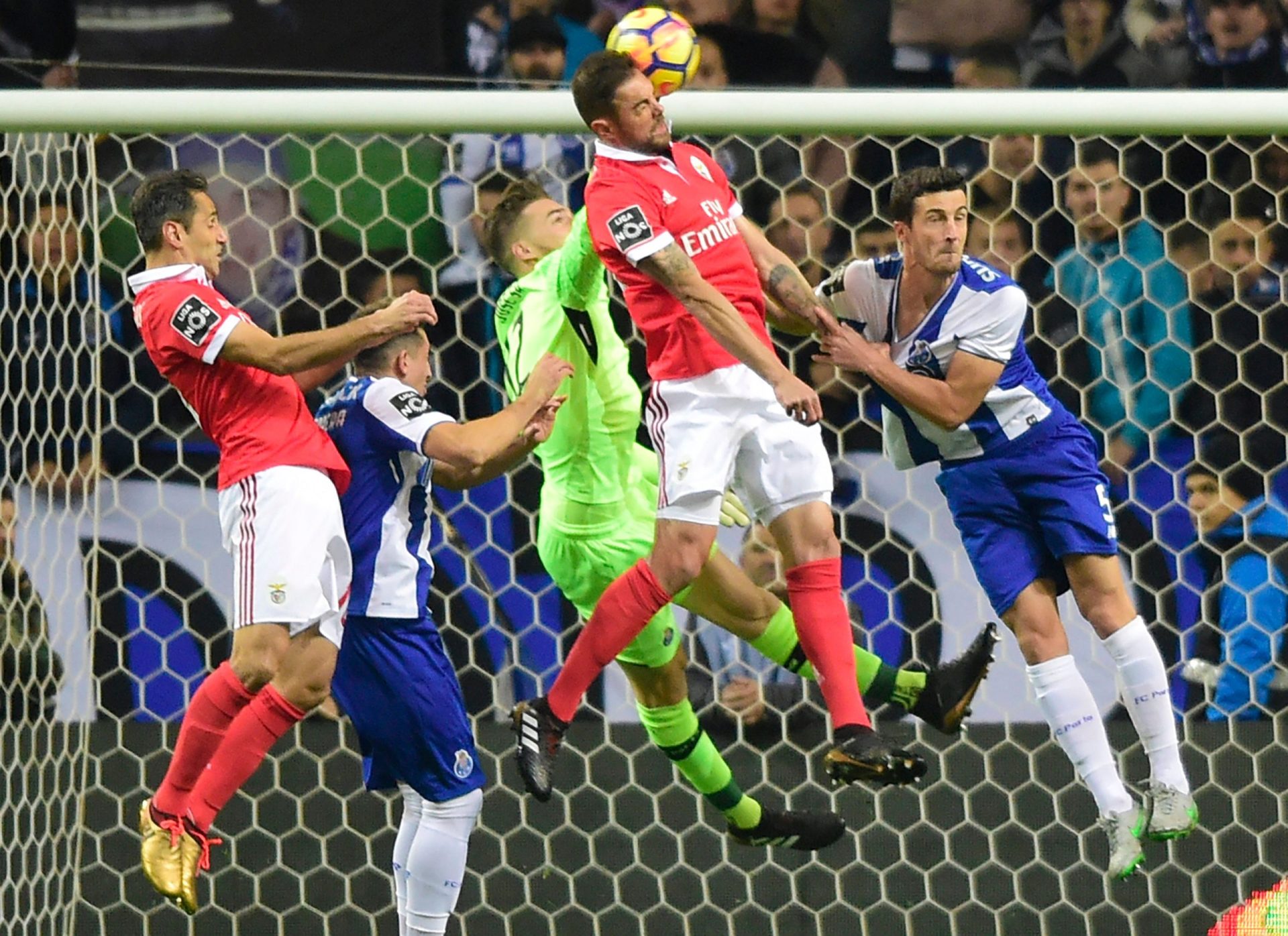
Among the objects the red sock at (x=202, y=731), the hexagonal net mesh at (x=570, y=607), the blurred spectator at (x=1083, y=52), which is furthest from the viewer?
the blurred spectator at (x=1083, y=52)

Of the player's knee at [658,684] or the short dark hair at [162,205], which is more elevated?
the short dark hair at [162,205]

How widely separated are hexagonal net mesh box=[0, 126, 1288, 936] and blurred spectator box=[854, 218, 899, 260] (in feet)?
0.04

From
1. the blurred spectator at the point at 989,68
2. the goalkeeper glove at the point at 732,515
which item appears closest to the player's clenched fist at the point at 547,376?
the goalkeeper glove at the point at 732,515

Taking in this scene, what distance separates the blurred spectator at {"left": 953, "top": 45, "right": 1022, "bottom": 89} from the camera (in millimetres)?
6008

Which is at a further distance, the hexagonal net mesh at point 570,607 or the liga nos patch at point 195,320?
the hexagonal net mesh at point 570,607

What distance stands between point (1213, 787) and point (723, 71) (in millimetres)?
2654

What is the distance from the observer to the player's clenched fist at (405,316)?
386 centimetres

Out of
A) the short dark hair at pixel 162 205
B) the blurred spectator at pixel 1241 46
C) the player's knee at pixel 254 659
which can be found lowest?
the player's knee at pixel 254 659

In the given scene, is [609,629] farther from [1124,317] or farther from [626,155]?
[1124,317]

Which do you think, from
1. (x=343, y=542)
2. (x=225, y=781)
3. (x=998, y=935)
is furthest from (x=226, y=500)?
(x=998, y=935)

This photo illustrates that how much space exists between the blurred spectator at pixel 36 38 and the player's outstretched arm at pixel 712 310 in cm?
314

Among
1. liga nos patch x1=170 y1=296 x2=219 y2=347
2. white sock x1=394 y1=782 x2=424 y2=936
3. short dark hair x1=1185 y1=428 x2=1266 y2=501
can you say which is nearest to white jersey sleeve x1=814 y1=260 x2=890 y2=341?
liga nos patch x1=170 y1=296 x2=219 y2=347

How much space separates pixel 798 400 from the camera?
12.2ft

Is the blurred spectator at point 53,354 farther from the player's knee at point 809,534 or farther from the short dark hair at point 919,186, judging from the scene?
the short dark hair at point 919,186
